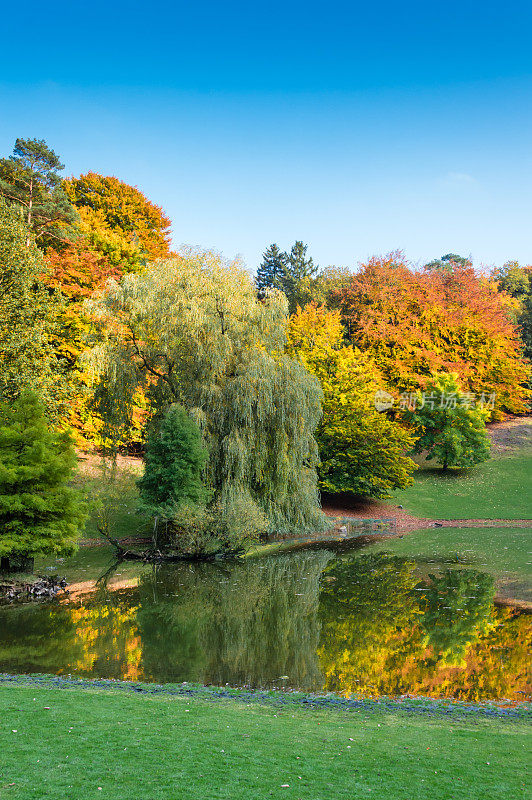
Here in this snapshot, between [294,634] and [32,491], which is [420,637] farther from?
[32,491]

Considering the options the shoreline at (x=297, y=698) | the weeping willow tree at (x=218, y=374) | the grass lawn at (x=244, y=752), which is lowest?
the shoreline at (x=297, y=698)

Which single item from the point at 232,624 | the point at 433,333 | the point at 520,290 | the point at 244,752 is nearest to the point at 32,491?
the point at 232,624

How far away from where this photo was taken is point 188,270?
2341cm

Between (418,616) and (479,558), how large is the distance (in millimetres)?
7506

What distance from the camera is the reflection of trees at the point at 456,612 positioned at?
37.2ft

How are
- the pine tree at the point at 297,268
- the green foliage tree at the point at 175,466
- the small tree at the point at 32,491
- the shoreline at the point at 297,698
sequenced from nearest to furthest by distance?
the shoreline at the point at 297,698 → the small tree at the point at 32,491 → the green foliage tree at the point at 175,466 → the pine tree at the point at 297,268

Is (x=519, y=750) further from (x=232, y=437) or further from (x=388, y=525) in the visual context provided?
(x=388, y=525)

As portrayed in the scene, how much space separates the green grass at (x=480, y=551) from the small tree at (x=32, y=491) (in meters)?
11.2

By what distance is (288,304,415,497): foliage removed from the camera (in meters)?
31.3

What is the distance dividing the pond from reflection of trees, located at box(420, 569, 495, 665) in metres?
0.04

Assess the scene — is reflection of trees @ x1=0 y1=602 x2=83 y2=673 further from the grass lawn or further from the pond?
the grass lawn

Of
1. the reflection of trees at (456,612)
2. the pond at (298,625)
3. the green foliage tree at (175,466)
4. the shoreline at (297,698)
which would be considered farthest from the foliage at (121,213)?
the shoreline at (297,698)

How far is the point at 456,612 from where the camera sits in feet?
45.3

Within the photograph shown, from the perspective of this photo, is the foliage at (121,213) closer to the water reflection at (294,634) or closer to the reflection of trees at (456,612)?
the water reflection at (294,634)
